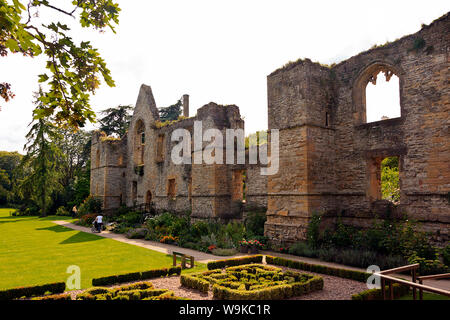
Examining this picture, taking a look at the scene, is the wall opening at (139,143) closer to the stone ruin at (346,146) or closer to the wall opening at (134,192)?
the wall opening at (134,192)

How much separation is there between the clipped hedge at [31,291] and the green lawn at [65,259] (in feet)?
2.54

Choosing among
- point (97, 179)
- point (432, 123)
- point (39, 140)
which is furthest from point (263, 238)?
point (39, 140)

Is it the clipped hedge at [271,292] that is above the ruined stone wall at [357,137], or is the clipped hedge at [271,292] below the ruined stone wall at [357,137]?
below

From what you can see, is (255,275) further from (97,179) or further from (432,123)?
(97,179)

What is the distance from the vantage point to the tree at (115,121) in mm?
37969

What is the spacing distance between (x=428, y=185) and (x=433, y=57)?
404 cm

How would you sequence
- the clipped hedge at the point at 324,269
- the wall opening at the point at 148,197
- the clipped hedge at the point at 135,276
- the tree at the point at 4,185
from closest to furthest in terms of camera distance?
→ the clipped hedge at the point at 135,276, the clipped hedge at the point at 324,269, the wall opening at the point at 148,197, the tree at the point at 4,185

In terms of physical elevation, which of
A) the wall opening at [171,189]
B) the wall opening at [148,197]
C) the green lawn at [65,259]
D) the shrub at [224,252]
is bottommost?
the green lawn at [65,259]

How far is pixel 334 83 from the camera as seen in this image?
13.4 meters

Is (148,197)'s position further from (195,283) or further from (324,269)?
(324,269)

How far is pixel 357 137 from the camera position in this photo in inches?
488

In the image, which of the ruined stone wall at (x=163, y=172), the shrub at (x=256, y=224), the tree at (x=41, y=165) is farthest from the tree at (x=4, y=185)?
the shrub at (x=256, y=224)

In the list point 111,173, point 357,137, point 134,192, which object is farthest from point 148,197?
point 357,137

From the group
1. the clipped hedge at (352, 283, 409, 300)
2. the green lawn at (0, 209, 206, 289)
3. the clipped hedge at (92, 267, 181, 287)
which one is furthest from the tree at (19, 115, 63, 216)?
the clipped hedge at (352, 283, 409, 300)
